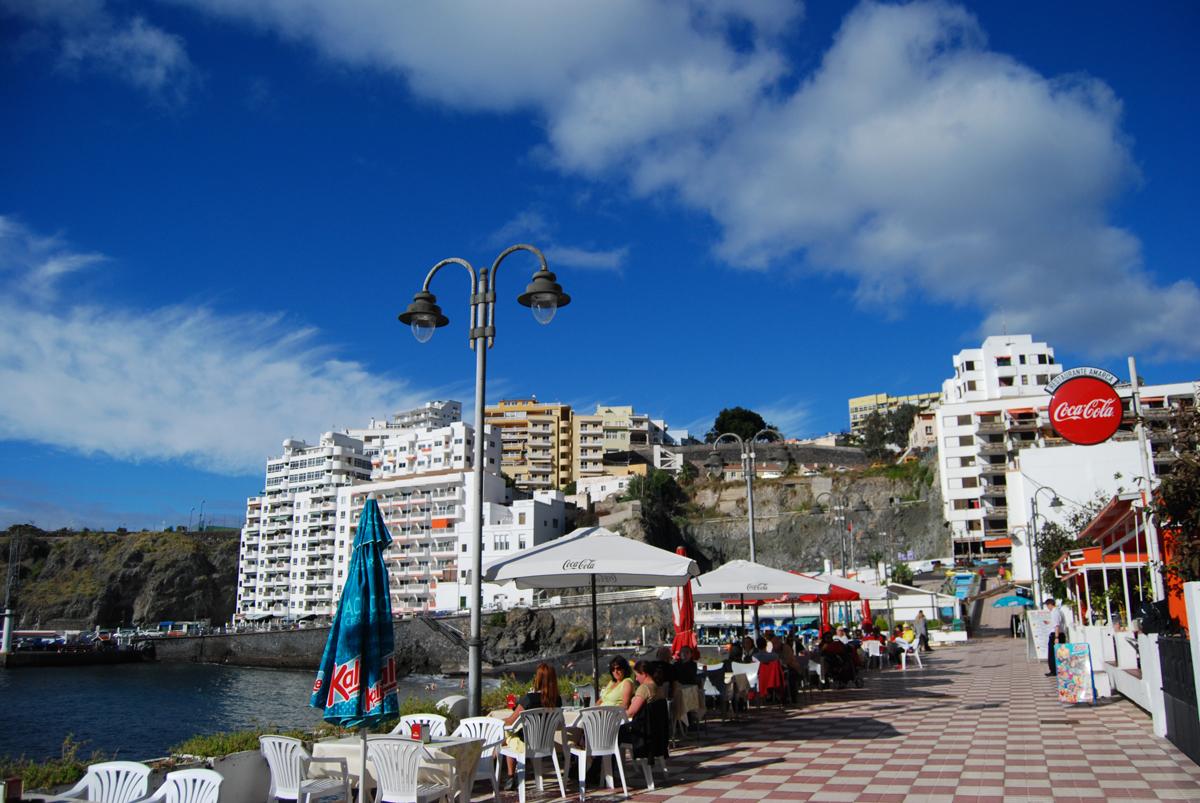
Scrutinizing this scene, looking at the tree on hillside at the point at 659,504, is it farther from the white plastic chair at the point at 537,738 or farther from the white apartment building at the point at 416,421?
the white plastic chair at the point at 537,738

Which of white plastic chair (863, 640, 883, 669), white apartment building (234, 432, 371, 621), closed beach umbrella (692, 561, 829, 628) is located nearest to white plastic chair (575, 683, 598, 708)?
closed beach umbrella (692, 561, 829, 628)

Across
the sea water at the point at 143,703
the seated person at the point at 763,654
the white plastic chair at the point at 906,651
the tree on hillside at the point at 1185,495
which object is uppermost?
the tree on hillside at the point at 1185,495

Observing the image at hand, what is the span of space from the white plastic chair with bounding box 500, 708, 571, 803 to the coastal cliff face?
109 meters

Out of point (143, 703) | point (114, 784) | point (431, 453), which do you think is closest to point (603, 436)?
point (431, 453)

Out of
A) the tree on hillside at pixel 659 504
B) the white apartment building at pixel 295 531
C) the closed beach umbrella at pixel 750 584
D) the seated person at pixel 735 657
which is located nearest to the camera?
the closed beach umbrella at pixel 750 584

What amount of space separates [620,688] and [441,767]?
2662 millimetres

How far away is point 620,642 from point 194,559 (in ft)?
212

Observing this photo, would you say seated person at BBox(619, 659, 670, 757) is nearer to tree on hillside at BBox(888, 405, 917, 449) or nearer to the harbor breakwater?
the harbor breakwater

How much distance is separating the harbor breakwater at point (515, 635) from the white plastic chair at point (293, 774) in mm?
62050

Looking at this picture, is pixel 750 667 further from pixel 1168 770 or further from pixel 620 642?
pixel 620 642

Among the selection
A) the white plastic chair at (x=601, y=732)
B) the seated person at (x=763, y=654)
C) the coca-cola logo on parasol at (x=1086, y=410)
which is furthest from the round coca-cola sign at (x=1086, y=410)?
the white plastic chair at (x=601, y=732)

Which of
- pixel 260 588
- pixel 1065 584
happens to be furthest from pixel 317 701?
pixel 260 588

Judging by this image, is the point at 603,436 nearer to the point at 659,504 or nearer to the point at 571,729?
the point at 659,504

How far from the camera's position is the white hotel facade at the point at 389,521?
285 ft
